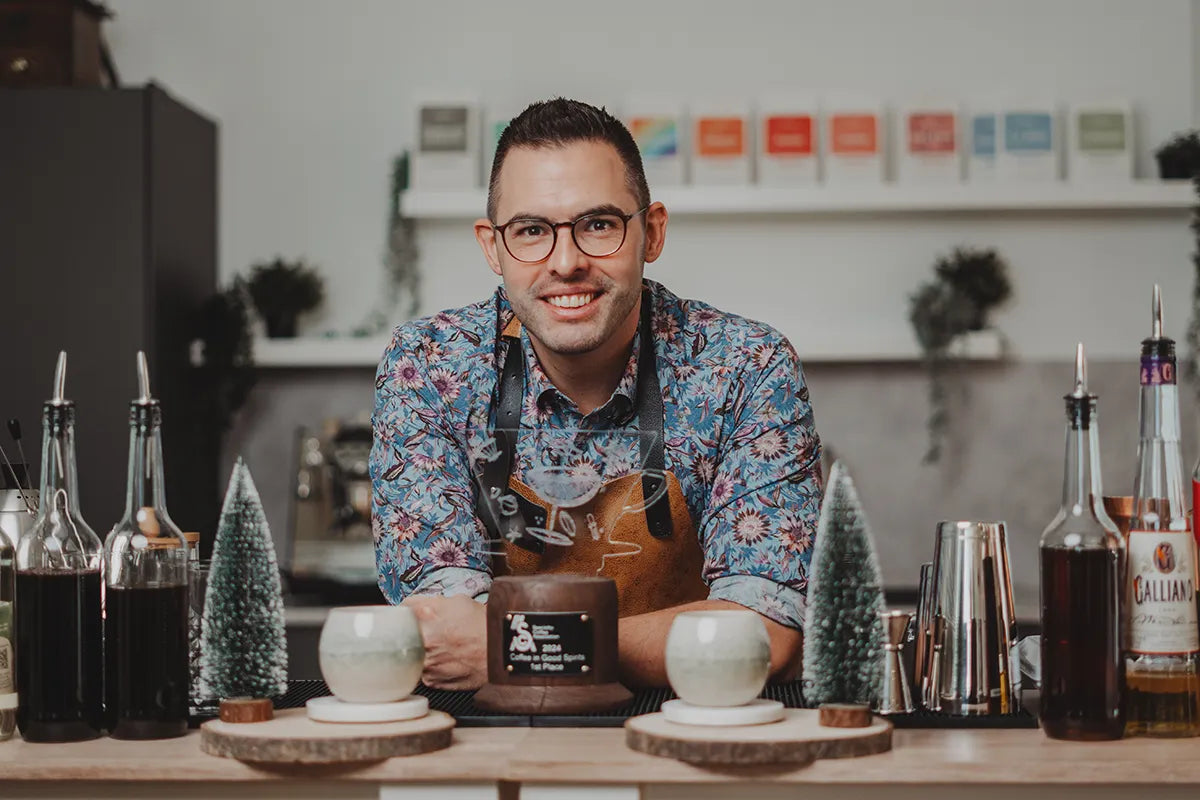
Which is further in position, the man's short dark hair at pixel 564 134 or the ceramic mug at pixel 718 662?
the man's short dark hair at pixel 564 134

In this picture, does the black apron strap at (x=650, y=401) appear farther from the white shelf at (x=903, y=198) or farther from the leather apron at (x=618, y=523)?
the white shelf at (x=903, y=198)

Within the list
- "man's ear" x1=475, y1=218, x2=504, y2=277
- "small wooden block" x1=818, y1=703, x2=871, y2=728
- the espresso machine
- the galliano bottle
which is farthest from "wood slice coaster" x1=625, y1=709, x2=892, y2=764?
the espresso machine

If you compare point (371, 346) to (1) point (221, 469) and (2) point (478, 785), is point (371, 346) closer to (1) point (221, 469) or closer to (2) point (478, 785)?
(1) point (221, 469)

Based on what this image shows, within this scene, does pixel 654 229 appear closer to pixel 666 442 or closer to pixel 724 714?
pixel 666 442

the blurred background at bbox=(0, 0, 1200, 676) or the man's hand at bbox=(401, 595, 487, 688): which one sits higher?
the blurred background at bbox=(0, 0, 1200, 676)

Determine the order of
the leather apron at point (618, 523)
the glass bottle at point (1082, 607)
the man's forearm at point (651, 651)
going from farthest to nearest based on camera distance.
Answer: the leather apron at point (618, 523), the man's forearm at point (651, 651), the glass bottle at point (1082, 607)

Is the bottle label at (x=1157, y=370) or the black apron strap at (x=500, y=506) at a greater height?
the bottle label at (x=1157, y=370)

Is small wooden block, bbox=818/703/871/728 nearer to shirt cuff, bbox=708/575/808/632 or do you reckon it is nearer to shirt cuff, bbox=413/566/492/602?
shirt cuff, bbox=708/575/808/632

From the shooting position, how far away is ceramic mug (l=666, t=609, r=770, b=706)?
3.81 feet

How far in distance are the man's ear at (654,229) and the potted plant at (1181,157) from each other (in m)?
2.10

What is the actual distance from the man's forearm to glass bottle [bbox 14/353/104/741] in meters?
0.49

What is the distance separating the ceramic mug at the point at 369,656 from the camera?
1.20 m

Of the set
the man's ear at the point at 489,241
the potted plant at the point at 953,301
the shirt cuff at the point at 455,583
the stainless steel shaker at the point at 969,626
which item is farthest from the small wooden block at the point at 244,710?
the potted plant at the point at 953,301

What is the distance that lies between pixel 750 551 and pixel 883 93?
2.34 meters
